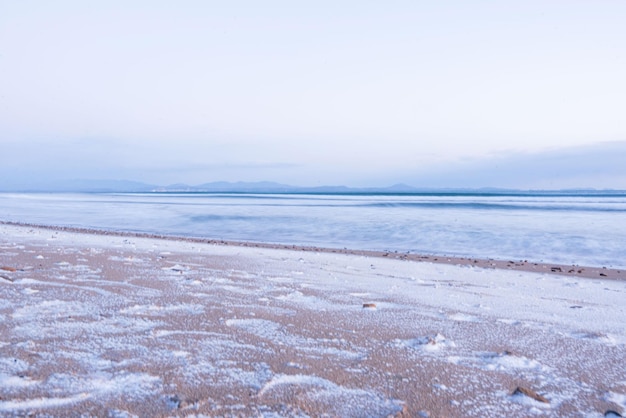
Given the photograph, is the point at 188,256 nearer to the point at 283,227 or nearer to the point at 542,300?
the point at 542,300

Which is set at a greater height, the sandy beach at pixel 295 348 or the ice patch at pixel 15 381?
the ice patch at pixel 15 381

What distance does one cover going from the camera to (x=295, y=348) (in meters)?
2.80

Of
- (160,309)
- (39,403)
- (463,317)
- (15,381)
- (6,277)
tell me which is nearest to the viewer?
(39,403)

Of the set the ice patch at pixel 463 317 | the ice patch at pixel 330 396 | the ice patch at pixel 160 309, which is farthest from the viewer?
the ice patch at pixel 463 317

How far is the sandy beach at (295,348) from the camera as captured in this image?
6.85 ft

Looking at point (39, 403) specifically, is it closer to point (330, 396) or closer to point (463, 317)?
point (330, 396)

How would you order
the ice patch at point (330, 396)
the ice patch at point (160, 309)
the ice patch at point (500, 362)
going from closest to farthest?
the ice patch at point (330, 396), the ice patch at point (500, 362), the ice patch at point (160, 309)

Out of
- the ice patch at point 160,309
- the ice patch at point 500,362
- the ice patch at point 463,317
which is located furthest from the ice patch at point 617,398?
the ice patch at point 160,309

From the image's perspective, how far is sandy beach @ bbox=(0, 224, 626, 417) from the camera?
209 cm

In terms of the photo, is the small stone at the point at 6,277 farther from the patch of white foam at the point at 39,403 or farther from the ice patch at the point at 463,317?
the ice patch at the point at 463,317

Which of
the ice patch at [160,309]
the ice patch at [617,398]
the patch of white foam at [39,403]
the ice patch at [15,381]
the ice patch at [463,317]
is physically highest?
the ice patch at [15,381]

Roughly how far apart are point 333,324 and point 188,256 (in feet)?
14.9

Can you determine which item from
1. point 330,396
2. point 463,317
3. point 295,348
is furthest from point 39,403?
point 463,317

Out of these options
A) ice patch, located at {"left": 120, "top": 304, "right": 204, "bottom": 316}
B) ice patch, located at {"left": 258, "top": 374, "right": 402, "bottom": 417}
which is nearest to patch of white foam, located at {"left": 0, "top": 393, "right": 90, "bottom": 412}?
ice patch, located at {"left": 258, "top": 374, "right": 402, "bottom": 417}
